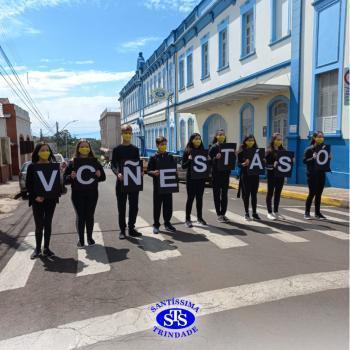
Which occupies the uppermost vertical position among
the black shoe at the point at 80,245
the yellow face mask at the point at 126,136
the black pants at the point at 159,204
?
the yellow face mask at the point at 126,136

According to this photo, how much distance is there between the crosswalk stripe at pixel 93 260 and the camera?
5.11 meters

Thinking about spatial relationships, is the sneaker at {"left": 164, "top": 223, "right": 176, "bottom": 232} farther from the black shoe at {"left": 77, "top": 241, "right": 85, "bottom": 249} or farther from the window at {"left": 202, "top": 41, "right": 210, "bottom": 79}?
the window at {"left": 202, "top": 41, "right": 210, "bottom": 79}

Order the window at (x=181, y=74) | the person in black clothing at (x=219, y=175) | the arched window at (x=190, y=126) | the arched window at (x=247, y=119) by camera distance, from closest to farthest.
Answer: the person in black clothing at (x=219, y=175)
the arched window at (x=247, y=119)
the arched window at (x=190, y=126)
the window at (x=181, y=74)

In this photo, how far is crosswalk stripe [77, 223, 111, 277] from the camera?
511 cm

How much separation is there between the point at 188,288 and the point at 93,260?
1807 mm

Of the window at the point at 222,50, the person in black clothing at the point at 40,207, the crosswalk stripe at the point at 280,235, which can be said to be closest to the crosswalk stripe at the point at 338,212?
the crosswalk stripe at the point at 280,235

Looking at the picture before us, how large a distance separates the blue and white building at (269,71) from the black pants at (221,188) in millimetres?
7065

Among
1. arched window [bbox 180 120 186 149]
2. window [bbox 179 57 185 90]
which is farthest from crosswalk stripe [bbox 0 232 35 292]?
window [bbox 179 57 185 90]

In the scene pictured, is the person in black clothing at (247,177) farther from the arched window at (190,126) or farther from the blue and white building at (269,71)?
the arched window at (190,126)

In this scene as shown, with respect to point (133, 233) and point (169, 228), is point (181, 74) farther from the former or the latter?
point (133, 233)

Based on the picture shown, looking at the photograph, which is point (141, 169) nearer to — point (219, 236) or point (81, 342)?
point (219, 236)

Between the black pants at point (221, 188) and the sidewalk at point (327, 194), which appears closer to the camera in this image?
the black pants at point (221, 188)

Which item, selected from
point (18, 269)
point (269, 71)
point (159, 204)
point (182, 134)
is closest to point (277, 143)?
point (159, 204)

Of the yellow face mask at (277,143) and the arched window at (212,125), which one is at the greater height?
the arched window at (212,125)
